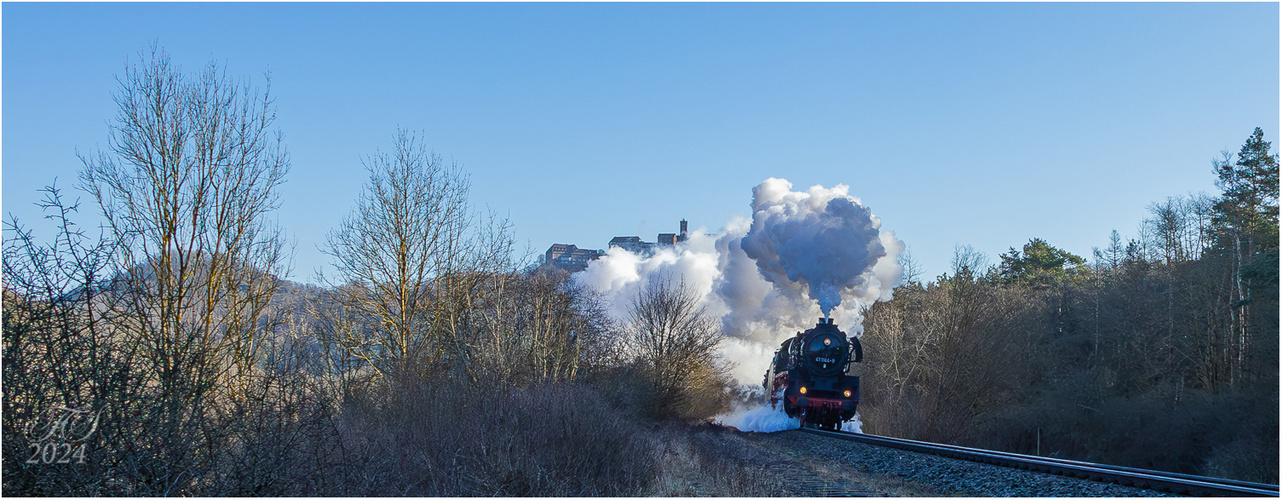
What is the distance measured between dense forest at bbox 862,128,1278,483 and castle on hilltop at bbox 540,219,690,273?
36.7m

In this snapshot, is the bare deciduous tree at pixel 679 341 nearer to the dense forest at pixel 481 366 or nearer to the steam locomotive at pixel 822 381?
the dense forest at pixel 481 366

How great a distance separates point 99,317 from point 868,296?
24379 millimetres

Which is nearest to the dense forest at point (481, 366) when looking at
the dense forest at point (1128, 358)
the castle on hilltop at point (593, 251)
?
the dense forest at point (1128, 358)

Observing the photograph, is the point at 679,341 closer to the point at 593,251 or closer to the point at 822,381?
the point at 822,381

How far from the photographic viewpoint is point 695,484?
→ 11.0 metres

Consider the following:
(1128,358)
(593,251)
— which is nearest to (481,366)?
(1128,358)

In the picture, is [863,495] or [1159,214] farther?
[1159,214]

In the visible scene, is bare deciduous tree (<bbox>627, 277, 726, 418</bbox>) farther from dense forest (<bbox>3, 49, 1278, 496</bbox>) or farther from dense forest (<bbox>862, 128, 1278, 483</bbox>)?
dense forest (<bbox>862, 128, 1278, 483</bbox>)

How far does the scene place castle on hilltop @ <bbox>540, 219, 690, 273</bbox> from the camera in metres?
82.1

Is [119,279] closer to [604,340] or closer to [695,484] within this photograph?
[695,484]

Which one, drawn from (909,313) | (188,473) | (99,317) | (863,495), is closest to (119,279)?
(99,317)

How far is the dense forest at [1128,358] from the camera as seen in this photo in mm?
25422

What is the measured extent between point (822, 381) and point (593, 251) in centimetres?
8480

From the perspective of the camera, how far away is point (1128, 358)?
3647 centimetres
